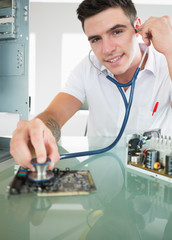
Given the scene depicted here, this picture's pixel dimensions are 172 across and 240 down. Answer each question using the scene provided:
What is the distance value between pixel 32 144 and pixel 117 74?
1011 millimetres

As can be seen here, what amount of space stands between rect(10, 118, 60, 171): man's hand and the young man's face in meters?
0.82

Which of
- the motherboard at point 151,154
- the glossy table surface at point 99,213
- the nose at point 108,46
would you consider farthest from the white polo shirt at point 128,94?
→ the glossy table surface at point 99,213

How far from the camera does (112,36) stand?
1398 millimetres

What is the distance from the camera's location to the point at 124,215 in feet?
1.74

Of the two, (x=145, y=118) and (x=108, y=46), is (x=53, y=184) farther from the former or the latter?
(x=145, y=118)

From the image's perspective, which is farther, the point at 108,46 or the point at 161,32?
the point at 108,46

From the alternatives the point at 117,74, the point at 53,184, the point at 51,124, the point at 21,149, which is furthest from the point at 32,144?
the point at 117,74

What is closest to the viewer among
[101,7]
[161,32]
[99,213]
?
[99,213]

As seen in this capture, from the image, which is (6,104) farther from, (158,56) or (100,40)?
(158,56)

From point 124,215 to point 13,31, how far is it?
893 mm

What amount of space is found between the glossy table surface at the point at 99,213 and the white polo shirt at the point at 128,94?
90 centimetres

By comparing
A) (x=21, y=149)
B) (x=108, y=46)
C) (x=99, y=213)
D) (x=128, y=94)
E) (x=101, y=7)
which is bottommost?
(x=99, y=213)

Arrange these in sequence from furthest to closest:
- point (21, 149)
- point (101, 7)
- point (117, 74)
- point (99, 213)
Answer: point (117, 74) < point (101, 7) < point (21, 149) < point (99, 213)

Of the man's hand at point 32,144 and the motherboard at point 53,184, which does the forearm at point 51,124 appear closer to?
the man's hand at point 32,144
